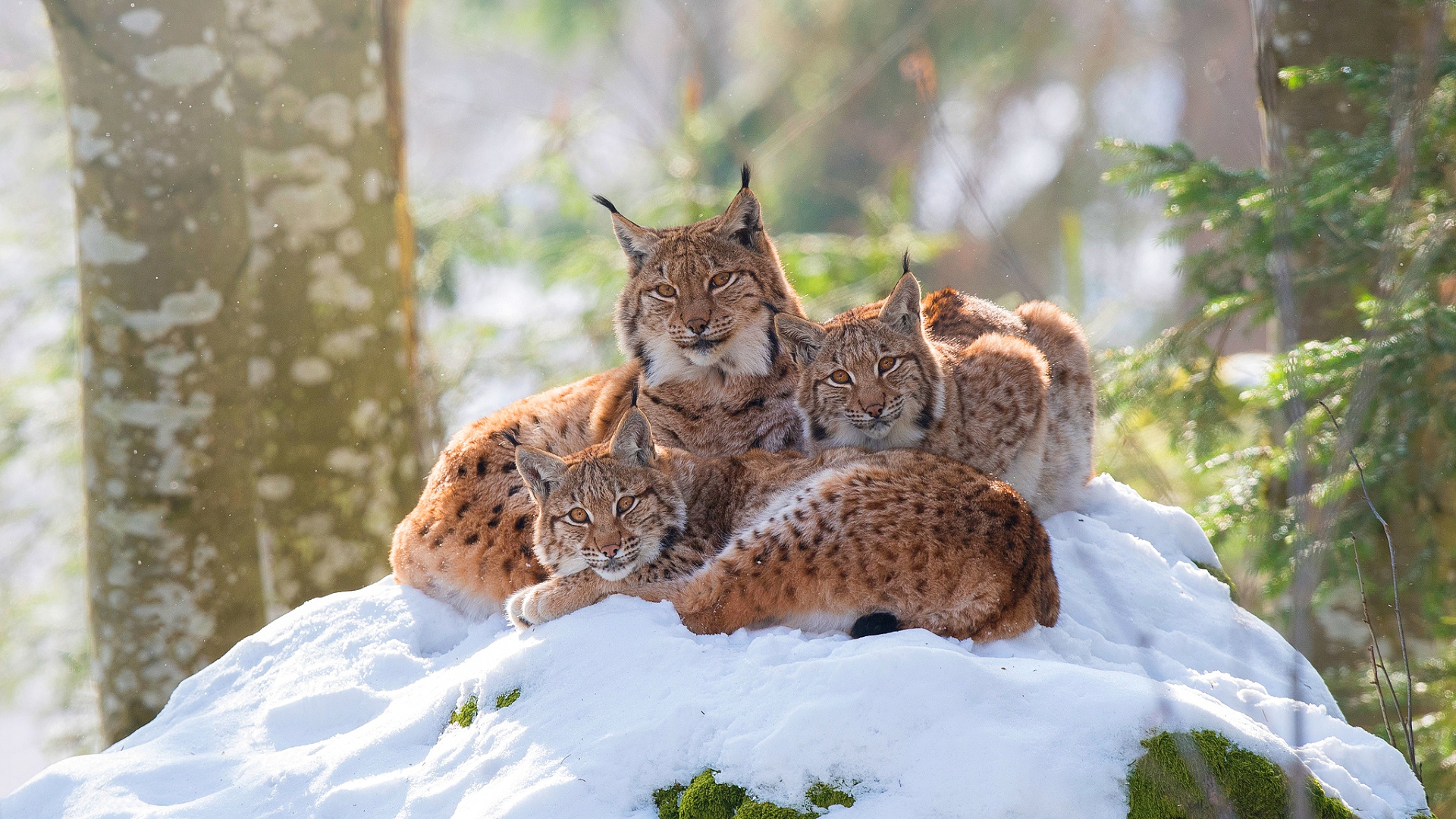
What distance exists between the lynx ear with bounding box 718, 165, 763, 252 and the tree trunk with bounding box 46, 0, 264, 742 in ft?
7.97

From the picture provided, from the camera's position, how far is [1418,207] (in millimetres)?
5621

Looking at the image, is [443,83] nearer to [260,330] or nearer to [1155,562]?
[260,330]

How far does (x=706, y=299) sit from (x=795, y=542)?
5.43 ft

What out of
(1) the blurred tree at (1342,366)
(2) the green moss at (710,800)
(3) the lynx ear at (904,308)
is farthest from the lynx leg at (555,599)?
(1) the blurred tree at (1342,366)

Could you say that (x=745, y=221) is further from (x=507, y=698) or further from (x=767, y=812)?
(x=767, y=812)

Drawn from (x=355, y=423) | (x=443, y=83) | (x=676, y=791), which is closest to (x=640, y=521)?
(x=676, y=791)

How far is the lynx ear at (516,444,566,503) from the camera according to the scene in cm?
404

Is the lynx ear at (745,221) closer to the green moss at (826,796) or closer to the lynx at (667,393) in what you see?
the lynx at (667,393)

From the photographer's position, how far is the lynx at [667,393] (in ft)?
14.8

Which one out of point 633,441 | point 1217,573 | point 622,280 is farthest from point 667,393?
point 622,280

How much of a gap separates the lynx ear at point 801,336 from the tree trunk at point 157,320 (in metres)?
2.76

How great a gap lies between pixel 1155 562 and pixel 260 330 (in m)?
4.77

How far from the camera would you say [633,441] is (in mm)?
4047

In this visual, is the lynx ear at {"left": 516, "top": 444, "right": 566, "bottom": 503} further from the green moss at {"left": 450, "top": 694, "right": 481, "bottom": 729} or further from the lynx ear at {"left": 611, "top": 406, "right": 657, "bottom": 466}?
the green moss at {"left": 450, "top": 694, "right": 481, "bottom": 729}
